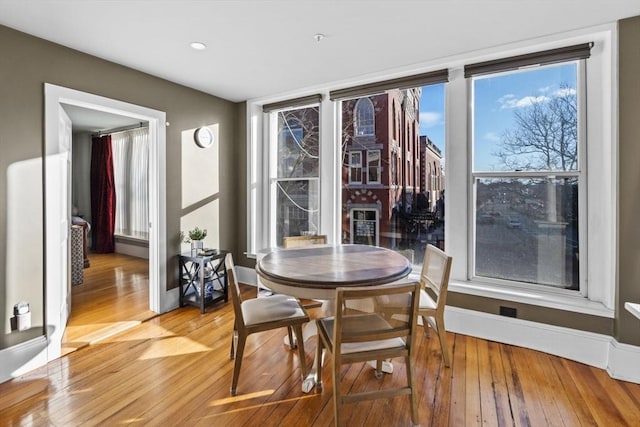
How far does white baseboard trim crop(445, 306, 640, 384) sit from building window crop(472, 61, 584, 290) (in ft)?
1.23

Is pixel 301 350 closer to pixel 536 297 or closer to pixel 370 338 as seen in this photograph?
pixel 370 338

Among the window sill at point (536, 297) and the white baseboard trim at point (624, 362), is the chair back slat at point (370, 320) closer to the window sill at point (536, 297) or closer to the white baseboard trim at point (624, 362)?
the window sill at point (536, 297)

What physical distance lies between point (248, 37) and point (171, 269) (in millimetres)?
2487

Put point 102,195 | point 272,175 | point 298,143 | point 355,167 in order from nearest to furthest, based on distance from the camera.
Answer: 1. point 355,167
2. point 298,143
3. point 272,175
4. point 102,195

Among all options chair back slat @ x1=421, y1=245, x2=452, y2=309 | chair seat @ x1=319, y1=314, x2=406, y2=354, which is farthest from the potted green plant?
chair back slat @ x1=421, y1=245, x2=452, y2=309

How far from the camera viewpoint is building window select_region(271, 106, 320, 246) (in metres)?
3.93

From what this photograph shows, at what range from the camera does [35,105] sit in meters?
2.41

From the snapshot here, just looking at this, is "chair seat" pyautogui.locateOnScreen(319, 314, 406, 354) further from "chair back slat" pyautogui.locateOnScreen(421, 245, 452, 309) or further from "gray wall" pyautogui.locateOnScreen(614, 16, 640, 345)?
"gray wall" pyautogui.locateOnScreen(614, 16, 640, 345)

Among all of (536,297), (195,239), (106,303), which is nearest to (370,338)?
(536,297)

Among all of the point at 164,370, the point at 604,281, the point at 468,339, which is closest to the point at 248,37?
the point at 164,370

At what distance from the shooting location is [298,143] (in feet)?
13.3

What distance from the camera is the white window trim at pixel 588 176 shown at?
2.36m

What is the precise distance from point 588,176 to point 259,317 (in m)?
2.71

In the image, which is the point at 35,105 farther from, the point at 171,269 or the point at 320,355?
the point at 320,355
